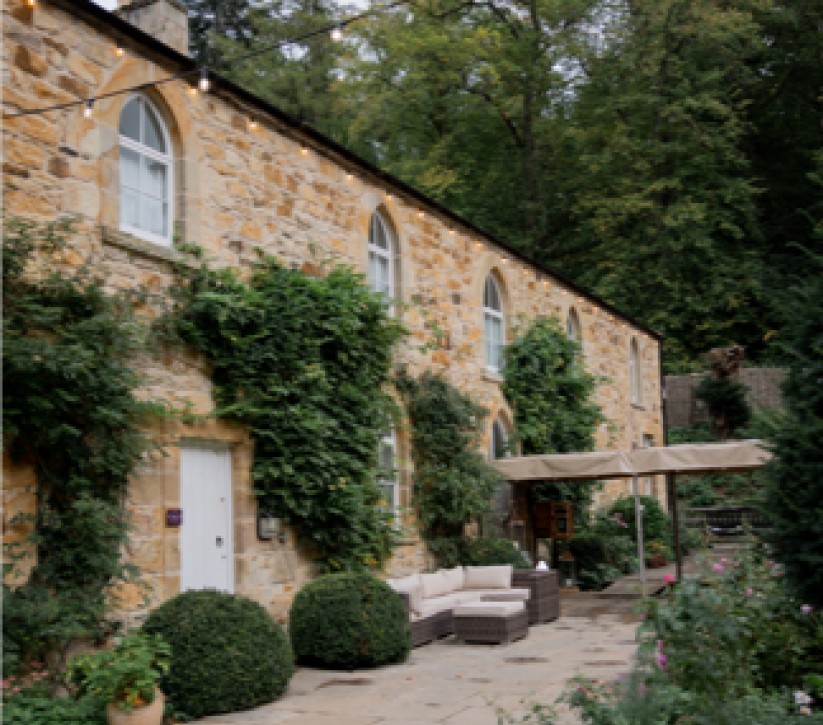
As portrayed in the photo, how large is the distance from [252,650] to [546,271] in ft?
36.7

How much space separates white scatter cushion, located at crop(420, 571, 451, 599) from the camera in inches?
414

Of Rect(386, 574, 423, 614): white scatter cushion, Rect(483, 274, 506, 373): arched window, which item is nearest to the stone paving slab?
Rect(386, 574, 423, 614): white scatter cushion

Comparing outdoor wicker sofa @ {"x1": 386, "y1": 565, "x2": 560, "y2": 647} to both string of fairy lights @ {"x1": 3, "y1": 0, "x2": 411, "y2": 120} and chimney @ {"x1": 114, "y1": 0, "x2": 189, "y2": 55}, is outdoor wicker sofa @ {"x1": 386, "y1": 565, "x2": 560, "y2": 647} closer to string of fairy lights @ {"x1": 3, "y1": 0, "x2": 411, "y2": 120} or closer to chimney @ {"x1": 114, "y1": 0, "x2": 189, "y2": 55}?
string of fairy lights @ {"x1": 3, "y1": 0, "x2": 411, "y2": 120}

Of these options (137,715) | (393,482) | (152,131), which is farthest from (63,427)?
(393,482)

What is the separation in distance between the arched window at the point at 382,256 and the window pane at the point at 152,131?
3.73 metres

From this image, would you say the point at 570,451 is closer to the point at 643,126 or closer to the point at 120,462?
the point at 120,462

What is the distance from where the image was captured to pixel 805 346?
531 cm

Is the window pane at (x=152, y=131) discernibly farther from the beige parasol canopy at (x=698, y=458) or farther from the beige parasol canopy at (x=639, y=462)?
the beige parasol canopy at (x=698, y=458)

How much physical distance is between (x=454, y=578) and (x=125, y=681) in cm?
564

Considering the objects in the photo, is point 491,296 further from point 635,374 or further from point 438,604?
point 635,374

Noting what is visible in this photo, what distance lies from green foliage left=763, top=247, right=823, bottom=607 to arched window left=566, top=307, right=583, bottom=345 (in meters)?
12.7

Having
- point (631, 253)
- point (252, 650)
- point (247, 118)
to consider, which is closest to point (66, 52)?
point (247, 118)

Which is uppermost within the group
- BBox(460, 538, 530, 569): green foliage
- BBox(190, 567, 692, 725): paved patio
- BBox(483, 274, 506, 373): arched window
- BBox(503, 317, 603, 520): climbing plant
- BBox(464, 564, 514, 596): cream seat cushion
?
BBox(483, 274, 506, 373): arched window

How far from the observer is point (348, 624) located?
322 inches
